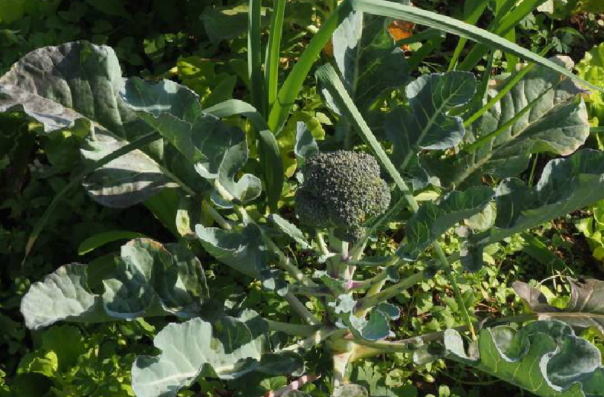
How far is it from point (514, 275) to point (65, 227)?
1.45m

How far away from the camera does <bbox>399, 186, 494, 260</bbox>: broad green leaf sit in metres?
1.80

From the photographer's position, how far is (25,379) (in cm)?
210

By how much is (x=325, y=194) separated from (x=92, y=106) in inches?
25.0

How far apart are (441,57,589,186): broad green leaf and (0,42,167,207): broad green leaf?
2.88 ft

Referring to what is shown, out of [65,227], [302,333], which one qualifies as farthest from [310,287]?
[65,227]

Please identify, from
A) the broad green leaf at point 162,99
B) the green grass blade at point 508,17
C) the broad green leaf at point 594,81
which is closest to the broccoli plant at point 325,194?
the broad green leaf at point 162,99

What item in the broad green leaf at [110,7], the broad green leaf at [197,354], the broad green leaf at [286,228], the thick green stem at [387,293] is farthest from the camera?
the broad green leaf at [110,7]

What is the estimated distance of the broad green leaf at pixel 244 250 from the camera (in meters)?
1.81

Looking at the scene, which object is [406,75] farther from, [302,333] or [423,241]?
[302,333]

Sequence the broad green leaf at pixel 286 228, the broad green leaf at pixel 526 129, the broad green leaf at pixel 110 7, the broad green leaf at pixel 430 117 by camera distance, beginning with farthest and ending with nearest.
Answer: the broad green leaf at pixel 110 7, the broad green leaf at pixel 526 129, the broad green leaf at pixel 430 117, the broad green leaf at pixel 286 228

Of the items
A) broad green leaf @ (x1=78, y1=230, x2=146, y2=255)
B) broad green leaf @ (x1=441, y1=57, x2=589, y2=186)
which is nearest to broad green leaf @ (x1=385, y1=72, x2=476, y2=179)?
broad green leaf @ (x1=441, y1=57, x2=589, y2=186)

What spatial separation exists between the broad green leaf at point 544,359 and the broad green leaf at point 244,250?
1.44 ft

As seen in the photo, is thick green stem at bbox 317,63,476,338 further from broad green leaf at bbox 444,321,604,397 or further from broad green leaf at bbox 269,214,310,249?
broad green leaf at bbox 269,214,310,249

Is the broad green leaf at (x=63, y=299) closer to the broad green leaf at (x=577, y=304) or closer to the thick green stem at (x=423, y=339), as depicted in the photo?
the thick green stem at (x=423, y=339)
